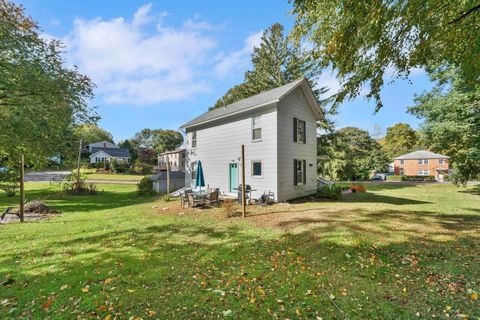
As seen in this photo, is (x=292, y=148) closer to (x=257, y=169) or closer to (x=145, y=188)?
(x=257, y=169)

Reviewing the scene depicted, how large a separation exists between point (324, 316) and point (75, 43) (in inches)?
605

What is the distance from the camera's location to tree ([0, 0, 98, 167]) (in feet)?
29.3

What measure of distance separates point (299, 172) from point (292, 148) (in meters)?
1.94

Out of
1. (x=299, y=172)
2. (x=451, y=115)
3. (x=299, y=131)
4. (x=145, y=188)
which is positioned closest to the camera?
(x=299, y=172)

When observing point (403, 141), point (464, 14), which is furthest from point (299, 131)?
point (403, 141)

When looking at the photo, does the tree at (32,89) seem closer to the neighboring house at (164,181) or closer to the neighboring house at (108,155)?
the neighboring house at (164,181)

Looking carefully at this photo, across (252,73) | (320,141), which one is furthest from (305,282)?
(252,73)

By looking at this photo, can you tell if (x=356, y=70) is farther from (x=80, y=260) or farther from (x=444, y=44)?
(x=80, y=260)

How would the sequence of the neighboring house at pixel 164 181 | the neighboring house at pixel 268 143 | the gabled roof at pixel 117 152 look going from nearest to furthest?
1. the neighboring house at pixel 268 143
2. the neighboring house at pixel 164 181
3. the gabled roof at pixel 117 152

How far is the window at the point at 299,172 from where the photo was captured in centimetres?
1410

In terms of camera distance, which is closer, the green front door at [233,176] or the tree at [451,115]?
the tree at [451,115]

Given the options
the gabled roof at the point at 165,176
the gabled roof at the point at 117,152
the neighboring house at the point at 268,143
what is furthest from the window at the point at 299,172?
the gabled roof at the point at 117,152

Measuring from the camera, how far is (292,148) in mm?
13852

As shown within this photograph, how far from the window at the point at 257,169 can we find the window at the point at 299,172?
2.34 meters
